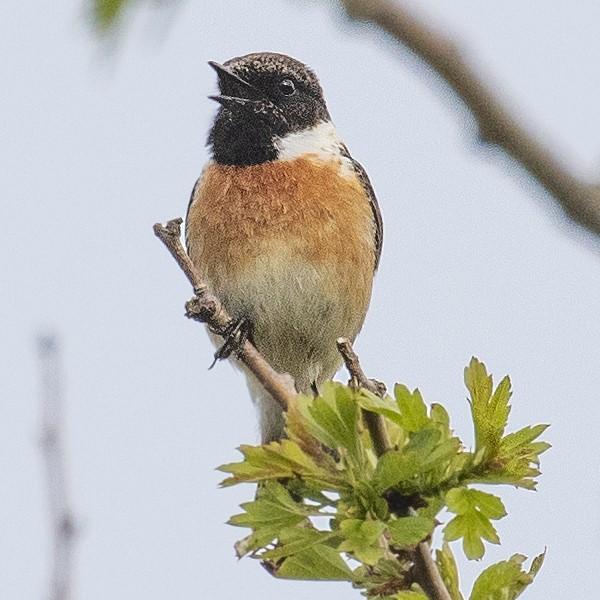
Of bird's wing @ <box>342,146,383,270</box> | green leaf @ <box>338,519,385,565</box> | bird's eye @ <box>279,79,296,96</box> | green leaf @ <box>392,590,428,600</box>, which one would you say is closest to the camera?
green leaf @ <box>392,590,428,600</box>

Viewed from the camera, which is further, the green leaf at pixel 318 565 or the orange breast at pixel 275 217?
the orange breast at pixel 275 217

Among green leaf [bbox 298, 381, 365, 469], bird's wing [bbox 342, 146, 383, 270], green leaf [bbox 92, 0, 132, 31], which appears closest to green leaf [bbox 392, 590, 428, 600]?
green leaf [bbox 298, 381, 365, 469]

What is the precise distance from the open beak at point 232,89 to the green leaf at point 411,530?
13.0 ft

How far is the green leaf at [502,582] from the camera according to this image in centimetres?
175

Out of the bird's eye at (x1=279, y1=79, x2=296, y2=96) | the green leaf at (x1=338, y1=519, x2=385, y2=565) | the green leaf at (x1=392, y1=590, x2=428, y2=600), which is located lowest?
the bird's eye at (x1=279, y1=79, x2=296, y2=96)

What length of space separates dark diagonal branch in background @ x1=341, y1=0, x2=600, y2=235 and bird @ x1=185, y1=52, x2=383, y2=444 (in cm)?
355

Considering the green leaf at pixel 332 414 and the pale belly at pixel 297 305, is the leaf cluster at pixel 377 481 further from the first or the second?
the pale belly at pixel 297 305

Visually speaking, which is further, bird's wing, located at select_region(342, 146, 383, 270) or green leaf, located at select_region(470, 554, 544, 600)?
bird's wing, located at select_region(342, 146, 383, 270)

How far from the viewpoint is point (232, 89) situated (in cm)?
541

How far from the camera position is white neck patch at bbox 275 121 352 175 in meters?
5.36

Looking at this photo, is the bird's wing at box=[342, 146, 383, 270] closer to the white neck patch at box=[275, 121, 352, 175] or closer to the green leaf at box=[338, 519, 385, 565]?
the white neck patch at box=[275, 121, 352, 175]

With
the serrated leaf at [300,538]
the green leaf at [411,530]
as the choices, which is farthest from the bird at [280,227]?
the green leaf at [411,530]

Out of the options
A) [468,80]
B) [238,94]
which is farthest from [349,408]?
[238,94]

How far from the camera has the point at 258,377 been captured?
191 centimetres
